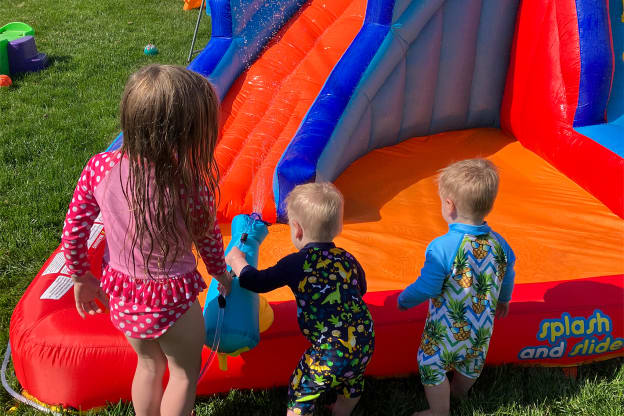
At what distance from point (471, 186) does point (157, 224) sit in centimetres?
101

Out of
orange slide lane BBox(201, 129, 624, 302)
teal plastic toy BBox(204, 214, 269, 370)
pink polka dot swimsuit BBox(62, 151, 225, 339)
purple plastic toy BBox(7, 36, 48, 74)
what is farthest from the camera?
purple plastic toy BBox(7, 36, 48, 74)

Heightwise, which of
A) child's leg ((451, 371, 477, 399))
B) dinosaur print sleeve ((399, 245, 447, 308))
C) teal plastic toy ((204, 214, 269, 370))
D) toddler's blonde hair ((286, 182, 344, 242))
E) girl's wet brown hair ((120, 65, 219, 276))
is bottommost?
child's leg ((451, 371, 477, 399))

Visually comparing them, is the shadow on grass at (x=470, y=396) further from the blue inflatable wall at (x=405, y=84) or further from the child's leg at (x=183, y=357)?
the blue inflatable wall at (x=405, y=84)

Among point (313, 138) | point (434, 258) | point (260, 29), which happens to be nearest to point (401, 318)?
point (434, 258)

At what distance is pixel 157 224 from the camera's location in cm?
167

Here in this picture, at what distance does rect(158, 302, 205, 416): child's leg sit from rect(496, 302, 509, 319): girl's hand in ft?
3.78

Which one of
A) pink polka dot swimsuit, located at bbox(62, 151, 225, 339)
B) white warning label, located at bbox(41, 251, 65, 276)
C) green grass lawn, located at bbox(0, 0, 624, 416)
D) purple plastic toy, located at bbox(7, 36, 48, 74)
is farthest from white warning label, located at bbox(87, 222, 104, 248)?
purple plastic toy, located at bbox(7, 36, 48, 74)

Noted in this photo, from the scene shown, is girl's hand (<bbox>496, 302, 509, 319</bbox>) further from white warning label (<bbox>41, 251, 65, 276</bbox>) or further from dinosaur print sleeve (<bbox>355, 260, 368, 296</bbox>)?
white warning label (<bbox>41, 251, 65, 276</bbox>)

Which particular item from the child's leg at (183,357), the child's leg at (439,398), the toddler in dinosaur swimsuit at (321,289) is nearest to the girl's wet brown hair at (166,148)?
the child's leg at (183,357)

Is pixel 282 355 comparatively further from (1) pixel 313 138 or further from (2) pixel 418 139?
(2) pixel 418 139

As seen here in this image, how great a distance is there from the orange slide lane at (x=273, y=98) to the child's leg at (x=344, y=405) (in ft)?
4.27

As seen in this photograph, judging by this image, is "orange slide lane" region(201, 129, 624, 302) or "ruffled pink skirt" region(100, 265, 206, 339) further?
"orange slide lane" region(201, 129, 624, 302)

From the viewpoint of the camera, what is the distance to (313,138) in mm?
3217

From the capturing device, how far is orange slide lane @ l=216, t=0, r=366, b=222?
3334 mm
